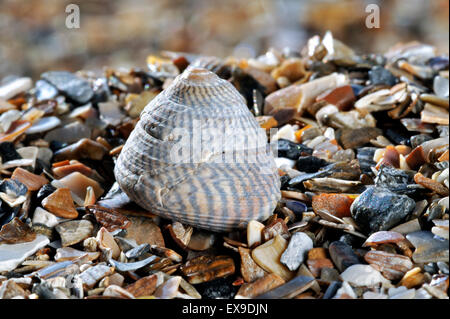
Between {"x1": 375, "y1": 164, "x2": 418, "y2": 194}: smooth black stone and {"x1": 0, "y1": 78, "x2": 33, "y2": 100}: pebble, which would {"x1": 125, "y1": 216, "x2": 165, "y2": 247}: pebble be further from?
{"x1": 0, "y1": 78, "x2": 33, "y2": 100}: pebble

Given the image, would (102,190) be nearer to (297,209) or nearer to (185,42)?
(297,209)

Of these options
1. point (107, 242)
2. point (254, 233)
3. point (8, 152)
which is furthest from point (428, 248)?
point (8, 152)

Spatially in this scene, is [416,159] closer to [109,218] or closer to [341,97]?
[341,97]

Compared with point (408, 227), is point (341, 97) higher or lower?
higher

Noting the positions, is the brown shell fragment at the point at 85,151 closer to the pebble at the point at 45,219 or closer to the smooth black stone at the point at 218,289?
the pebble at the point at 45,219

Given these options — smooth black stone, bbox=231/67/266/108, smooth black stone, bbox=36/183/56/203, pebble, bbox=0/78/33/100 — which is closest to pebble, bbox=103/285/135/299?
smooth black stone, bbox=36/183/56/203
